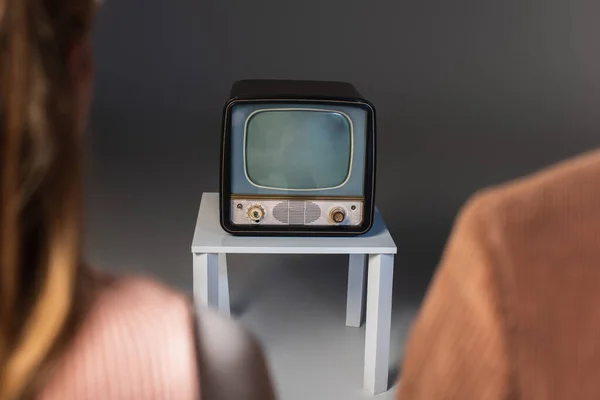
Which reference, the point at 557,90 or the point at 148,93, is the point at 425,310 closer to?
the point at 148,93

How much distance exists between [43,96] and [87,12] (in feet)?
0.23

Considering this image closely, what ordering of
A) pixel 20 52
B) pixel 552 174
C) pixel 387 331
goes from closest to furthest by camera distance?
pixel 20 52, pixel 552 174, pixel 387 331

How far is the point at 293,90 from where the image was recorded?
1.54m

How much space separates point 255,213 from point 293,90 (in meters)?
0.26

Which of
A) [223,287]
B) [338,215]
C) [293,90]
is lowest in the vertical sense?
[223,287]

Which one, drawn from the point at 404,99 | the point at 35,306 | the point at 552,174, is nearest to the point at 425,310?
the point at 552,174

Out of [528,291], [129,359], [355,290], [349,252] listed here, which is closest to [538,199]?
[528,291]

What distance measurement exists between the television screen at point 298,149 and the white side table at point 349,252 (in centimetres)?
12

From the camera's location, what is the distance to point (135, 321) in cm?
53

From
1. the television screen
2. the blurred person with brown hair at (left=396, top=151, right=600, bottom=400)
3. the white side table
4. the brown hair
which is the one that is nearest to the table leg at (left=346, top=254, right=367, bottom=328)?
the white side table

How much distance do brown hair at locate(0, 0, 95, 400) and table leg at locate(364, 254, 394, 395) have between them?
3.37ft

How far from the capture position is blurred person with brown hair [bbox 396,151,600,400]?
1.78 feet

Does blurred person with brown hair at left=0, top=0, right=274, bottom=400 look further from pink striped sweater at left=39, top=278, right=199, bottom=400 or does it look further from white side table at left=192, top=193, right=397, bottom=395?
white side table at left=192, top=193, right=397, bottom=395

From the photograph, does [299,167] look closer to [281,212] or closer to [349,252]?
[281,212]
